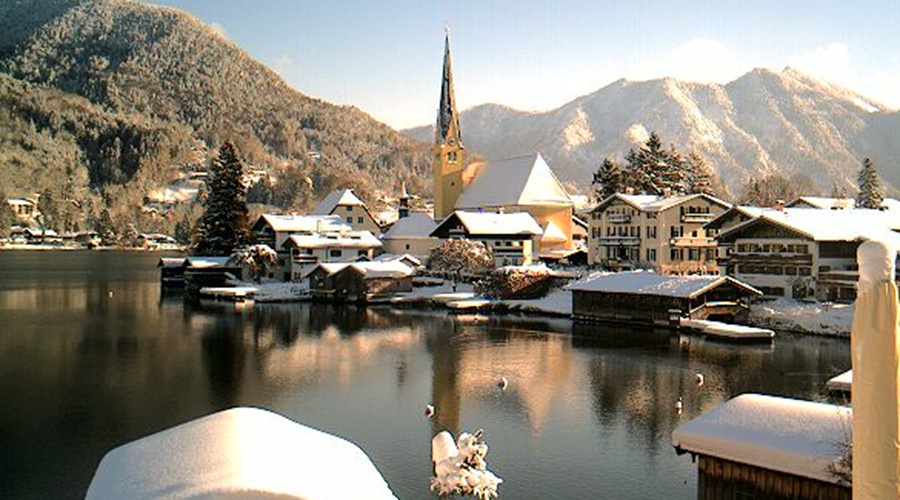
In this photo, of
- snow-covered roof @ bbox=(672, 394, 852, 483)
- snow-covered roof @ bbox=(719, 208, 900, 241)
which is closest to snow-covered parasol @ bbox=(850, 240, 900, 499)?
snow-covered roof @ bbox=(672, 394, 852, 483)

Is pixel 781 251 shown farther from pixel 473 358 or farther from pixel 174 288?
pixel 174 288

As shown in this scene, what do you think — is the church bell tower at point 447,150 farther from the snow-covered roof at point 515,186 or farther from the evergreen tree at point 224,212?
the evergreen tree at point 224,212

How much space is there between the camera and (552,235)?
3221 inches

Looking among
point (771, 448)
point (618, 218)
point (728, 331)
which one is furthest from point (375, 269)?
point (771, 448)

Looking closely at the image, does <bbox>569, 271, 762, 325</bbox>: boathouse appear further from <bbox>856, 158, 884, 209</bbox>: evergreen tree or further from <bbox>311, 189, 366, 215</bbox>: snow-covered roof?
<bbox>856, 158, 884, 209</bbox>: evergreen tree

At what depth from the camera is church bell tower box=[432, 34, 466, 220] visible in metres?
92.9

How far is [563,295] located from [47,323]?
37.8 m

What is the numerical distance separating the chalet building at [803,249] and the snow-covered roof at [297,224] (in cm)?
4149

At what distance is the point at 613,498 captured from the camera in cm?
1875

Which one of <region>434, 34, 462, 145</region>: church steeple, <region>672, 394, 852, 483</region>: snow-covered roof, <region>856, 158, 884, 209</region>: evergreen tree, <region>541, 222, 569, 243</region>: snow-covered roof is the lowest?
<region>672, 394, 852, 483</region>: snow-covered roof

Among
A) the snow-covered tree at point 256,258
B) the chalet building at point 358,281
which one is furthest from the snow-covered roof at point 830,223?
the snow-covered tree at point 256,258

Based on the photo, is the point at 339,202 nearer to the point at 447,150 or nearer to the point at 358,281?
the point at 447,150

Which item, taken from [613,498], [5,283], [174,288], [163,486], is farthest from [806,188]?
[163,486]

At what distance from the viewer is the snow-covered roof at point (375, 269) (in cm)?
6350
